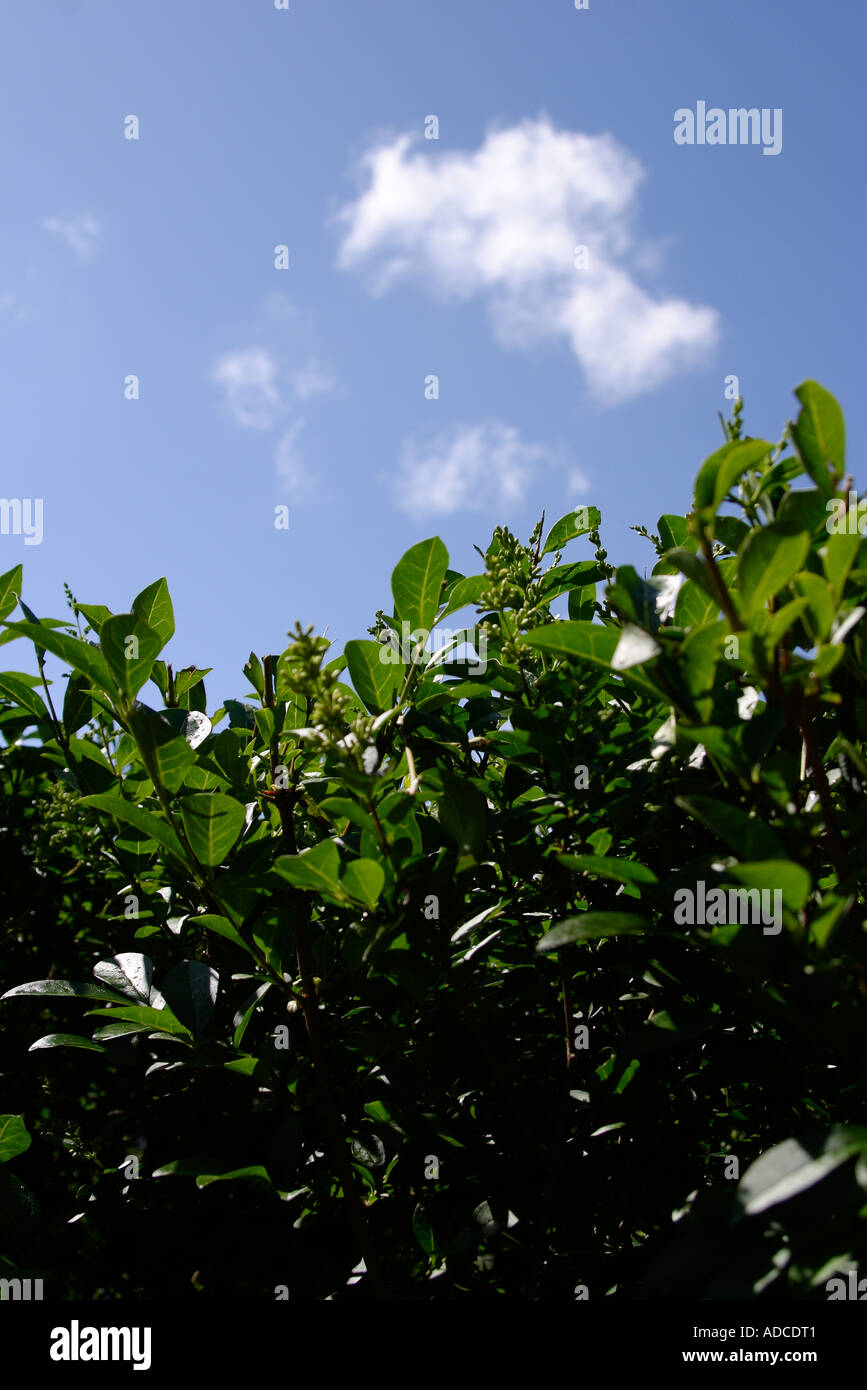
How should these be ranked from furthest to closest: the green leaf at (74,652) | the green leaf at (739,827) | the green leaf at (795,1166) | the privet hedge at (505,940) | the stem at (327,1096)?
the green leaf at (74,652)
the stem at (327,1096)
the privet hedge at (505,940)
the green leaf at (739,827)
the green leaf at (795,1166)

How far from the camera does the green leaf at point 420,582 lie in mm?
1982

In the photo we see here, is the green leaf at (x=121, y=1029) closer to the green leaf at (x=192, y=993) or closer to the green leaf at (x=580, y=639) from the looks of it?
the green leaf at (x=192, y=993)

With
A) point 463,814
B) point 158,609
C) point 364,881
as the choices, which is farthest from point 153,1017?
point 158,609

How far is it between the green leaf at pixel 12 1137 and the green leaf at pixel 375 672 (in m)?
1.21

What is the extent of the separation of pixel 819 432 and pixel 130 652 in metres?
1.33

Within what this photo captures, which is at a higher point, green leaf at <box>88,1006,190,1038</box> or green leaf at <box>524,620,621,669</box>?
green leaf at <box>524,620,621,669</box>

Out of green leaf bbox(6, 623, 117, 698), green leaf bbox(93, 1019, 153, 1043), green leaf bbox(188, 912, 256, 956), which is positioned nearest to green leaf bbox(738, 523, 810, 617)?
green leaf bbox(188, 912, 256, 956)

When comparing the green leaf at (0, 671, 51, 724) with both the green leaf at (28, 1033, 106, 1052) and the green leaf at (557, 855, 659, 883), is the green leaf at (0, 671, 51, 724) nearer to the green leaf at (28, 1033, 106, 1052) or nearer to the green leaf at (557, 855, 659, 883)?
the green leaf at (28, 1033, 106, 1052)

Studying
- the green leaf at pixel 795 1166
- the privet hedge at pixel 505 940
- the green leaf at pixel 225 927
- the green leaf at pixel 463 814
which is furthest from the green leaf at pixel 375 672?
the green leaf at pixel 795 1166

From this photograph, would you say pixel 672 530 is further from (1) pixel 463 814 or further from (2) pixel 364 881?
(2) pixel 364 881

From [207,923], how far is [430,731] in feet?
2.30

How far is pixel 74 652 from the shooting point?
6.05ft

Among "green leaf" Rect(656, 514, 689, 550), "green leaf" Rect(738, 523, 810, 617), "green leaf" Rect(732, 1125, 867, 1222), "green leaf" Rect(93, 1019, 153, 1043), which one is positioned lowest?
"green leaf" Rect(732, 1125, 867, 1222)

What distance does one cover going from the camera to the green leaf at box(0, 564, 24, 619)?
7.90 feet
